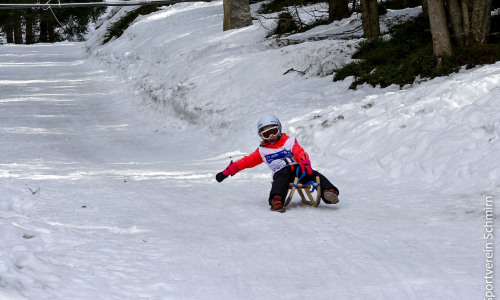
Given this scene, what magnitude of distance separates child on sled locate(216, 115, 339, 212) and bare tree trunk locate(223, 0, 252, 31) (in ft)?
46.9

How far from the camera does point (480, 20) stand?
11.9 meters

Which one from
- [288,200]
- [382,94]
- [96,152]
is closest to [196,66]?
[96,152]

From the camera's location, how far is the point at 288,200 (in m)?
7.21

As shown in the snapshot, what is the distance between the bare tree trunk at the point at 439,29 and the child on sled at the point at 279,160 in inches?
224

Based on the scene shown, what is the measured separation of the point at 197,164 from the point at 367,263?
664 cm

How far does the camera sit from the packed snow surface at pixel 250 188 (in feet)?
14.8

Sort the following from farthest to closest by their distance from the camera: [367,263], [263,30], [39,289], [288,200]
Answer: [263,30] → [288,200] → [367,263] → [39,289]

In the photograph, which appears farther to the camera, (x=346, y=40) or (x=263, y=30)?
(x=263, y=30)

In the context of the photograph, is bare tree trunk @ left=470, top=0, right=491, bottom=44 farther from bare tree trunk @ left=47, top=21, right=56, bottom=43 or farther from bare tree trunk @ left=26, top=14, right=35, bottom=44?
bare tree trunk @ left=47, top=21, right=56, bottom=43

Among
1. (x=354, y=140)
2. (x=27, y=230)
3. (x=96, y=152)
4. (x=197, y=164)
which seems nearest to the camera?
(x=27, y=230)

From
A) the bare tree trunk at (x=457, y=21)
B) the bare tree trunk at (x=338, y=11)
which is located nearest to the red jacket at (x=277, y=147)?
the bare tree trunk at (x=457, y=21)

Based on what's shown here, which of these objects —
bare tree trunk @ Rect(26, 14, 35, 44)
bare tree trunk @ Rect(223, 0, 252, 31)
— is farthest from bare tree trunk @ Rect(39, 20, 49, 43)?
bare tree trunk @ Rect(223, 0, 252, 31)

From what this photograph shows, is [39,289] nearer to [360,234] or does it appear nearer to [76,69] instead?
[360,234]

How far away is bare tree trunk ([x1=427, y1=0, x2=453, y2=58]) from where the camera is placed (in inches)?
459
